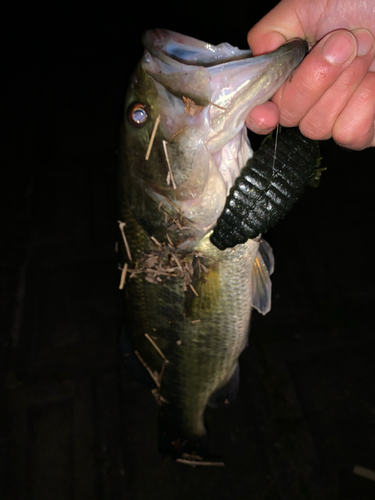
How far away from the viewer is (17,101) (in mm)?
5258

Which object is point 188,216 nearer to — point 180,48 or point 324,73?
point 180,48

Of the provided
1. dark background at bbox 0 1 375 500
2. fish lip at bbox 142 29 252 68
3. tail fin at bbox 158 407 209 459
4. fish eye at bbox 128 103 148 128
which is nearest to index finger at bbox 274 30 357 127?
fish lip at bbox 142 29 252 68

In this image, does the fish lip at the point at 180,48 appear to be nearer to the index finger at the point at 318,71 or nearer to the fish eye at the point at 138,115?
the fish eye at the point at 138,115

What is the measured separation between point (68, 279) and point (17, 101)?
385 centimetres

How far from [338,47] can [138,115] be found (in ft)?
2.47

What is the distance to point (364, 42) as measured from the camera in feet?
3.92

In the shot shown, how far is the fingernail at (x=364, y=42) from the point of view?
1.19 m

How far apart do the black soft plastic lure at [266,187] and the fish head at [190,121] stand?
5 centimetres

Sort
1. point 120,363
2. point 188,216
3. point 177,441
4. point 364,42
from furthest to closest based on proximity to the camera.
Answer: point 120,363 → point 177,441 → point 188,216 → point 364,42

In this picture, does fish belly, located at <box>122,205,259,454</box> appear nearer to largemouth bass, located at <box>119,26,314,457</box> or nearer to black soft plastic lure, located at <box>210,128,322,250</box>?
largemouth bass, located at <box>119,26,314,457</box>

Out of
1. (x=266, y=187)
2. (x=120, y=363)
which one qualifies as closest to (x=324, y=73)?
(x=266, y=187)

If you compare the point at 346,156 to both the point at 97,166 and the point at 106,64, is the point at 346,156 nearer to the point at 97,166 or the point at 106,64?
the point at 97,166

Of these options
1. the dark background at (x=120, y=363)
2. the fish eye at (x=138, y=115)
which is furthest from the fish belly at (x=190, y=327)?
the dark background at (x=120, y=363)

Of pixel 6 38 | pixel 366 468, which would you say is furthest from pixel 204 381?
pixel 6 38
